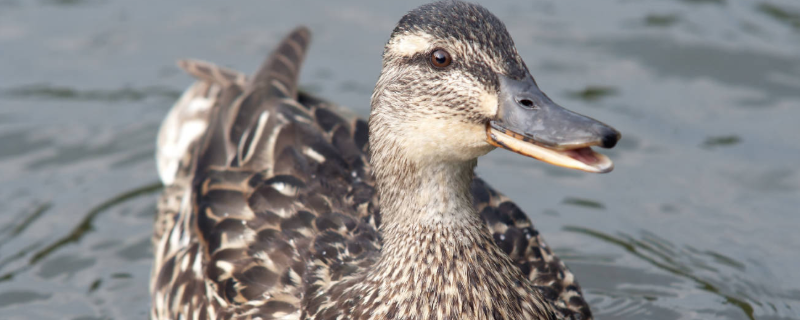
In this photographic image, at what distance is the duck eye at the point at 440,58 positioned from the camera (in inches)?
163

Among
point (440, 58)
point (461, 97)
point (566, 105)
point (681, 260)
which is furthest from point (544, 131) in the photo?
point (566, 105)

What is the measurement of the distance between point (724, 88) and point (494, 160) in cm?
223

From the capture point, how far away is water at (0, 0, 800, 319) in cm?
646

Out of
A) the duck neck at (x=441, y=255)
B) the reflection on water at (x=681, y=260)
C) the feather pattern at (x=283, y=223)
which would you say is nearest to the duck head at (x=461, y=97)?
the duck neck at (x=441, y=255)

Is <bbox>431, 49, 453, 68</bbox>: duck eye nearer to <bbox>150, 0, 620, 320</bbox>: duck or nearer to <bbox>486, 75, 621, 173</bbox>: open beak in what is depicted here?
<bbox>150, 0, 620, 320</bbox>: duck

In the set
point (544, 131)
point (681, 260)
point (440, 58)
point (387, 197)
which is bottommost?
point (681, 260)

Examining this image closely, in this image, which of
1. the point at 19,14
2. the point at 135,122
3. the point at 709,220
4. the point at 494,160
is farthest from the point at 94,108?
the point at 709,220

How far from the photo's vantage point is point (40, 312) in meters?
6.22

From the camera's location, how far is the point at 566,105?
823 centimetres

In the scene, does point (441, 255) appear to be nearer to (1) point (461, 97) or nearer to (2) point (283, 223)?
(1) point (461, 97)

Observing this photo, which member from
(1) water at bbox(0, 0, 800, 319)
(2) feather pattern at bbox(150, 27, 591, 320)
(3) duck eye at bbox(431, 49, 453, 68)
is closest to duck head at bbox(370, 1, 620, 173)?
(3) duck eye at bbox(431, 49, 453, 68)

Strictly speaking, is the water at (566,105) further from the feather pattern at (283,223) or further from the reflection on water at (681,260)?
the feather pattern at (283,223)

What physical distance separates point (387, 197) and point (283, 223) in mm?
886

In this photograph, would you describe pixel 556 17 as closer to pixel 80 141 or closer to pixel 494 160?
pixel 494 160
